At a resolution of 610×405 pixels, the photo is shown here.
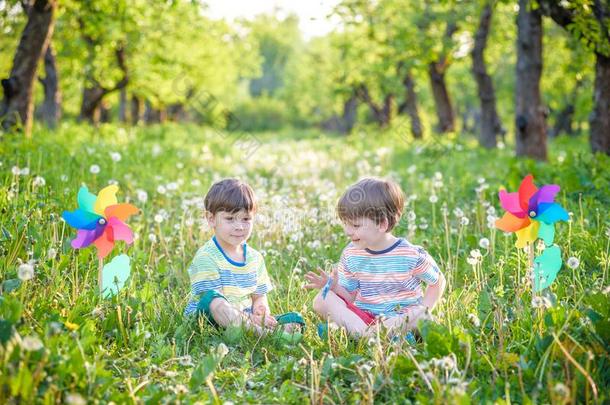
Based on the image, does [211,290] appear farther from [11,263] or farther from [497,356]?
[497,356]

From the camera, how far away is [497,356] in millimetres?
3012

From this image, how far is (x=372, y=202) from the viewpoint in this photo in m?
3.64

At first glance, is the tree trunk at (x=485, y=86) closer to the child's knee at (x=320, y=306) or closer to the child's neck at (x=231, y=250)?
the child's neck at (x=231, y=250)

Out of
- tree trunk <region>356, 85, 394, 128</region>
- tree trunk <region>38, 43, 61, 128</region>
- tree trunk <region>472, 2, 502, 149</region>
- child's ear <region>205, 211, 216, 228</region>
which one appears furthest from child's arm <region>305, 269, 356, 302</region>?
tree trunk <region>356, 85, 394, 128</region>

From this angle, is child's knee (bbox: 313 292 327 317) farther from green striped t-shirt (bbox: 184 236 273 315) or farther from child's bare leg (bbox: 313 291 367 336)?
green striped t-shirt (bbox: 184 236 273 315)

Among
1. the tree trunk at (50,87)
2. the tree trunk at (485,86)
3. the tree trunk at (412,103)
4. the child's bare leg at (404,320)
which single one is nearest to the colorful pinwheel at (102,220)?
the child's bare leg at (404,320)

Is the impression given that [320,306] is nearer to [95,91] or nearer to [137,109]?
[95,91]

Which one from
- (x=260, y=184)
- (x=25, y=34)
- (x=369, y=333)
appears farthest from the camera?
(x=25, y=34)

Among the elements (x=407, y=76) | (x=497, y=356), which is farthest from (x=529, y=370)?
(x=407, y=76)

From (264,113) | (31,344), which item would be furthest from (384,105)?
(31,344)

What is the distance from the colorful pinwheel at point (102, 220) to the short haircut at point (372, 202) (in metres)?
1.21

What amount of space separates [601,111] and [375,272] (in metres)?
5.71

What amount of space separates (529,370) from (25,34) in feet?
26.2

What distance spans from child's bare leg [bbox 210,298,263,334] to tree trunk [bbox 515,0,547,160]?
23.5 ft
